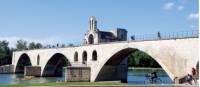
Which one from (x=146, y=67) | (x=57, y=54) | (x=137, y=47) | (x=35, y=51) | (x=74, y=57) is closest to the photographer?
(x=137, y=47)

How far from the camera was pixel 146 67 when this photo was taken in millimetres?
124062

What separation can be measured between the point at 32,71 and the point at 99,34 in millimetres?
23440

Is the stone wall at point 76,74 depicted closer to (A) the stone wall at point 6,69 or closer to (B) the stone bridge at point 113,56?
(B) the stone bridge at point 113,56

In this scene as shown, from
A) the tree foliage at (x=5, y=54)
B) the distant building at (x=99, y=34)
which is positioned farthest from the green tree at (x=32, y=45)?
the distant building at (x=99, y=34)

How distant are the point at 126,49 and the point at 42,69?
116 feet

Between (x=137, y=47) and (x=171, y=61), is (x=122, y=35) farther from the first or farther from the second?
(x=171, y=61)

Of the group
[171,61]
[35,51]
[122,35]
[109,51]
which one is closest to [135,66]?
[35,51]

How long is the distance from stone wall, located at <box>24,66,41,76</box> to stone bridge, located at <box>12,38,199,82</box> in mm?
721

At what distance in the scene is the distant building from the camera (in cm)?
6999

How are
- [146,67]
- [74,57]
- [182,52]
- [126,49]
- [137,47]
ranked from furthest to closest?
[146,67], [74,57], [126,49], [137,47], [182,52]

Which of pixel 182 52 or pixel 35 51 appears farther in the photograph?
pixel 35 51

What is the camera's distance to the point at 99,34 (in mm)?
69688

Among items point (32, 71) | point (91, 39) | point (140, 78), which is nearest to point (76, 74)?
point (91, 39)

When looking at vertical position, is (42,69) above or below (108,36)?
below
